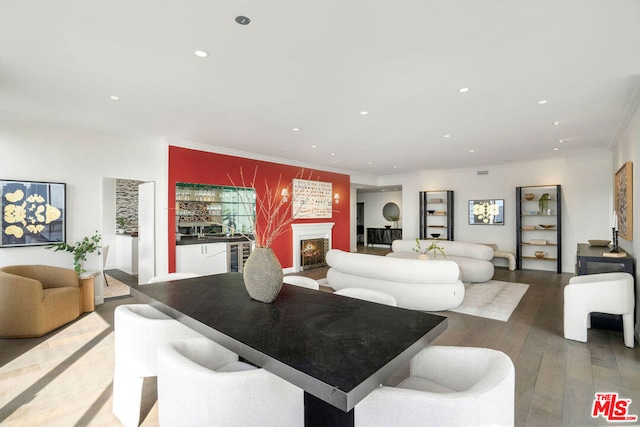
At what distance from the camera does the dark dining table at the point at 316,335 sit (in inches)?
43.0

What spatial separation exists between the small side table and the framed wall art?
12.9 feet

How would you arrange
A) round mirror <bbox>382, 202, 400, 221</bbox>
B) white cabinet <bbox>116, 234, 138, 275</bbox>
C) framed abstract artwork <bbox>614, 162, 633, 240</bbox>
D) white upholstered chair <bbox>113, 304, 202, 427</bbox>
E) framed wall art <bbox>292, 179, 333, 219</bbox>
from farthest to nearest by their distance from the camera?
round mirror <bbox>382, 202, 400, 221</bbox>
framed wall art <bbox>292, 179, 333, 219</bbox>
white cabinet <bbox>116, 234, 138, 275</bbox>
framed abstract artwork <bbox>614, 162, 633, 240</bbox>
white upholstered chair <bbox>113, 304, 202, 427</bbox>

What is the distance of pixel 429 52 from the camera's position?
2441 mm

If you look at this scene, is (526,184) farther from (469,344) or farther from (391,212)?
(469,344)

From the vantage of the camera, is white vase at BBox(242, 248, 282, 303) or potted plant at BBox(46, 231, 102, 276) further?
potted plant at BBox(46, 231, 102, 276)

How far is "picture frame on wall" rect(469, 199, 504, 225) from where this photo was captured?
8055mm

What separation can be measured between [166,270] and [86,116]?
248 cm

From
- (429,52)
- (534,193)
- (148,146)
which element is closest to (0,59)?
(148,146)

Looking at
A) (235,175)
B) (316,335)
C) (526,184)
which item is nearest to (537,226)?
(526,184)

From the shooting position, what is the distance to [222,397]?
1.21m

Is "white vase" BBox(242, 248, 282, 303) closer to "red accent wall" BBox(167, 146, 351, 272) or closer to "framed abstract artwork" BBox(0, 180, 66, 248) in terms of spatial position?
"red accent wall" BBox(167, 146, 351, 272)

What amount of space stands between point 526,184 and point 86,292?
352 inches

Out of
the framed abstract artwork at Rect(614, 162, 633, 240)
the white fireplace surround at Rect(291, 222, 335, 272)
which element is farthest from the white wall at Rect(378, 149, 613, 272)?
the white fireplace surround at Rect(291, 222, 335, 272)

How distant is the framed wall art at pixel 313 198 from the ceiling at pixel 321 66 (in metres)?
2.57
